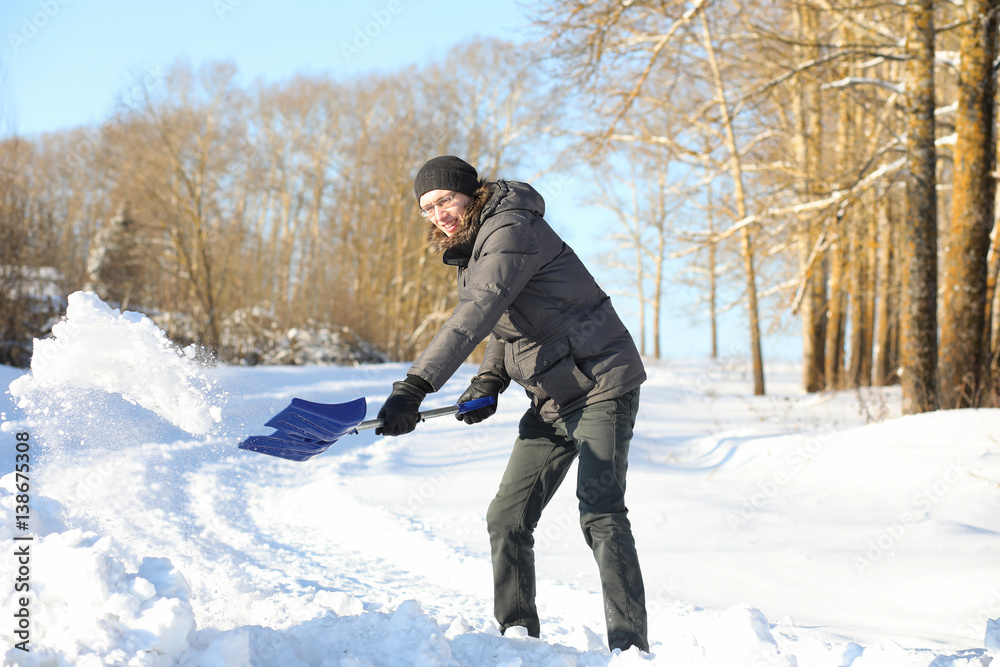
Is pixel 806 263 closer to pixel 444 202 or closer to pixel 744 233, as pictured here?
pixel 744 233

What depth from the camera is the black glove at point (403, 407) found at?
2285mm

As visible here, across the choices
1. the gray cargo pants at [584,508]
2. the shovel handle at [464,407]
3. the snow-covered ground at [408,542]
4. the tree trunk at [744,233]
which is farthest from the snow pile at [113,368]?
the tree trunk at [744,233]

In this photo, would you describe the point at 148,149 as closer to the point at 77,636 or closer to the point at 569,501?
the point at 569,501

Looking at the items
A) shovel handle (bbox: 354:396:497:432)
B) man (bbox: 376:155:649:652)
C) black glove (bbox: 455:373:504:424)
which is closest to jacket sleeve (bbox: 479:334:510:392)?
black glove (bbox: 455:373:504:424)

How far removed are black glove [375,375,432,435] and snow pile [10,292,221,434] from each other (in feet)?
3.55

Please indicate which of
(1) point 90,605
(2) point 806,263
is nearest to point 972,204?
(2) point 806,263

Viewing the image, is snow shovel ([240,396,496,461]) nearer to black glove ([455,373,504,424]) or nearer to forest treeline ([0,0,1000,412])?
black glove ([455,373,504,424])

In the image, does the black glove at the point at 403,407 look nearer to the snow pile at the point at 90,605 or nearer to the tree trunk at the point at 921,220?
the snow pile at the point at 90,605

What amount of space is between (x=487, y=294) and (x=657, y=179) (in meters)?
25.8

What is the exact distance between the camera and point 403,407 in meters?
2.31

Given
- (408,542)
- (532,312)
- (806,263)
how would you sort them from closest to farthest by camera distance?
(532,312) → (408,542) → (806,263)

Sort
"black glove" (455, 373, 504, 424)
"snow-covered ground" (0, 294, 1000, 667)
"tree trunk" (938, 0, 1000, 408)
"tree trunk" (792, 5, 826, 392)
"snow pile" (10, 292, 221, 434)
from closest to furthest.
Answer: "snow-covered ground" (0, 294, 1000, 667) < "snow pile" (10, 292, 221, 434) < "black glove" (455, 373, 504, 424) < "tree trunk" (938, 0, 1000, 408) < "tree trunk" (792, 5, 826, 392)

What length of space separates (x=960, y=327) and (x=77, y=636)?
26.2 ft

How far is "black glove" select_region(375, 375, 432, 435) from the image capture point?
2.29 meters
